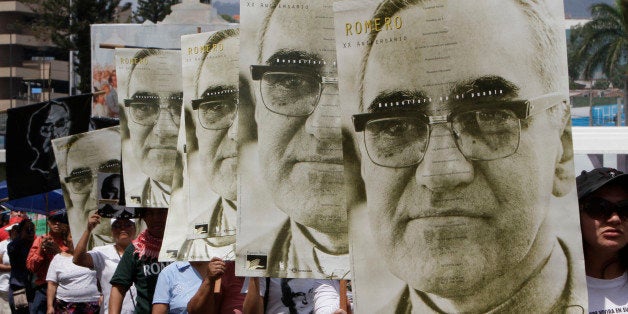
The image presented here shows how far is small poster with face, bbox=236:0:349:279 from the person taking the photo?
17.0 feet

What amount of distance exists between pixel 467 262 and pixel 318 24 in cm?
176

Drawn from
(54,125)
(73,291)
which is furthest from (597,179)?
(54,125)

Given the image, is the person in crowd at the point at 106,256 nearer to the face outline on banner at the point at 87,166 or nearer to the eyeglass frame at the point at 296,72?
the face outline on banner at the point at 87,166

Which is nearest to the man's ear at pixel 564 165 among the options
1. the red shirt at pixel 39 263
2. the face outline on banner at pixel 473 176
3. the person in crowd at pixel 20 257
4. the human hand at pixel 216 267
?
the face outline on banner at pixel 473 176

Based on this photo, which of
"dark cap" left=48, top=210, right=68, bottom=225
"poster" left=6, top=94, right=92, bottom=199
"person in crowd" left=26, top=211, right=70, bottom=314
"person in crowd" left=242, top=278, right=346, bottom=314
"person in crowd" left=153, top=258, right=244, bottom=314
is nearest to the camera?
"person in crowd" left=242, top=278, right=346, bottom=314

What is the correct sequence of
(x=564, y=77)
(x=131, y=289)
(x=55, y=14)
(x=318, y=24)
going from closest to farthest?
(x=564, y=77), (x=318, y=24), (x=131, y=289), (x=55, y=14)

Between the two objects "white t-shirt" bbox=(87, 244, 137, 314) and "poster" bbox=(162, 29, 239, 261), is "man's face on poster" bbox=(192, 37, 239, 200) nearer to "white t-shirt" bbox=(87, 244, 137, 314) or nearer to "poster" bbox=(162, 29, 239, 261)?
"poster" bbox=(162, 29, 239, 261)

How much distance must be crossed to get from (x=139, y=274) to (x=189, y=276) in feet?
2.27

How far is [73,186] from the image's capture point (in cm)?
1108

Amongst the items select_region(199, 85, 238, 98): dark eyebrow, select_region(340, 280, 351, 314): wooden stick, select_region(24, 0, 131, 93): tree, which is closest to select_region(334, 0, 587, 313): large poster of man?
select_region(340, 280, 351, 314): wooden stick

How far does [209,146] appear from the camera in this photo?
6.80 m

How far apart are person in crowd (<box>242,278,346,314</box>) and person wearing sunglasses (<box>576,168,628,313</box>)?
168 cm

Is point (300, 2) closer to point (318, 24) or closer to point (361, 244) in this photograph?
point (318, 24)

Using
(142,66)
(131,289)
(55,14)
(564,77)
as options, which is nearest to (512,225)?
(564,77)
